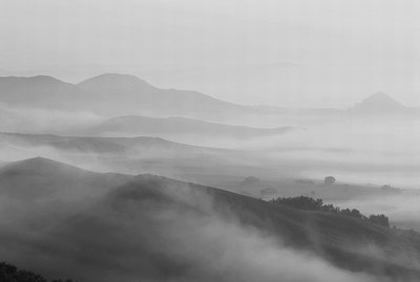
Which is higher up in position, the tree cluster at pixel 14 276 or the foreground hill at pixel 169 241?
the foreground hill at pixel 169 241

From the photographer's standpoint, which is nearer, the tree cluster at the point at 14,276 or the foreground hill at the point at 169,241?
the tree cluster at the point at 14,276

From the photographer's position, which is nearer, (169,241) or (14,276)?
(14,276)

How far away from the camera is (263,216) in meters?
196

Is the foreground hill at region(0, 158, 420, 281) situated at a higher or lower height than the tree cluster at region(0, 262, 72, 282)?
higher

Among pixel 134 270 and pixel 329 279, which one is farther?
pixel 329 279

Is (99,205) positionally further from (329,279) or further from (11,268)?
(11,268)

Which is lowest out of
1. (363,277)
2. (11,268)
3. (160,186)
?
(11,268)

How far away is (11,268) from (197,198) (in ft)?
236

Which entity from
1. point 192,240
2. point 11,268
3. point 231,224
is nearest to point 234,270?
point 192,240

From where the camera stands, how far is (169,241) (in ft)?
567

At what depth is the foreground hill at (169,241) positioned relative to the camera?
156250 mm

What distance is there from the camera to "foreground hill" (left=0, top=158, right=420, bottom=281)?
15625 cm

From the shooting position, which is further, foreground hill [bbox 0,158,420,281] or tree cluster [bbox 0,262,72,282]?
foreground hill [bbox 0,158,420,281]

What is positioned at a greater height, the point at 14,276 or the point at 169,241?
the point at 169,241
